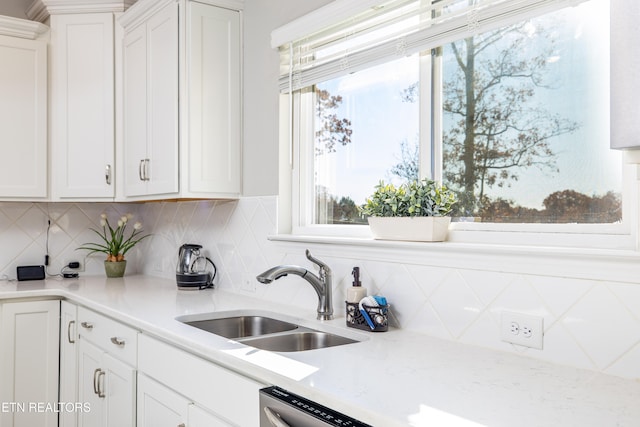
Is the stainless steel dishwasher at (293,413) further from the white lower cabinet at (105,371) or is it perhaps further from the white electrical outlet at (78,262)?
the white electrical outlet at (78,262)

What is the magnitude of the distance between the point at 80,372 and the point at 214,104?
1484 mm

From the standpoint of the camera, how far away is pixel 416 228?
1.79m

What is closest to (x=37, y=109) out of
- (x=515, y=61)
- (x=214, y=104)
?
(x=214, y=104)

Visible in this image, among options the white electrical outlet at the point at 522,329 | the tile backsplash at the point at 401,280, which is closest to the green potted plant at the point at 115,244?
the tile backsplash at the point at 401,280

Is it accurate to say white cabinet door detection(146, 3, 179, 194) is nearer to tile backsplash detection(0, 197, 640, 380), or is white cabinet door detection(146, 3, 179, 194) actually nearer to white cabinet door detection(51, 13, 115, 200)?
tile backsplash detection(0, 197, 640, 380)

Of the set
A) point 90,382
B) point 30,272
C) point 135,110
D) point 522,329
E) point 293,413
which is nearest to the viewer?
point 293,413

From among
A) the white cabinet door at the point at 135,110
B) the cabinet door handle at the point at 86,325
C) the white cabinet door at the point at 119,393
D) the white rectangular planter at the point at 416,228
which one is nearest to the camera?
the white rectangular planter at the point at 416,228

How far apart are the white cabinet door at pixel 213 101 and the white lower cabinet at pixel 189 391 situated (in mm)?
912

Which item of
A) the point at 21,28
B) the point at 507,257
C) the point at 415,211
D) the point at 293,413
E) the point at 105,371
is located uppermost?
the point at 21,28

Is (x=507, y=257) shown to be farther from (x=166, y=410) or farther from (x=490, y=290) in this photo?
(x=166, y=410)

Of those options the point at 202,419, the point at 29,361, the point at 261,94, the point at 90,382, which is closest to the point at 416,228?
the point at 202,419

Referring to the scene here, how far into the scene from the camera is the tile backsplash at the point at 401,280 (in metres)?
1.33

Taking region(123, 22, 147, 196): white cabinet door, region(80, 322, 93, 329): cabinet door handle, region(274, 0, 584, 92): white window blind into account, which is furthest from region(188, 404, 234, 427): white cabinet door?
region(123, 22, 147, 196): white cabinet door

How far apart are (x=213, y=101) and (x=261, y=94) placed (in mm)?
257
